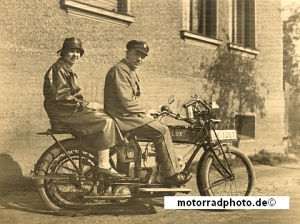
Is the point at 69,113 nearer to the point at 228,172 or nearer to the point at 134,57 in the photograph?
the point at 134,57

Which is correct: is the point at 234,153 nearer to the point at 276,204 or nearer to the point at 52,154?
the point at 276,204

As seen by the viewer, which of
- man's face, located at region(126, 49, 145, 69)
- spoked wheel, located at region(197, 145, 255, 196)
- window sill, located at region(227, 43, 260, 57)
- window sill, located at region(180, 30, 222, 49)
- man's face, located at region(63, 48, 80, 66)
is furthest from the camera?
window sill, located at region(227, 43, 260, 57)

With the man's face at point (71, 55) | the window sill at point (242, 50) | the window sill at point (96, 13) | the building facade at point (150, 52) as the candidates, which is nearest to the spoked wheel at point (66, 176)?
the building facade at point (150, 52)

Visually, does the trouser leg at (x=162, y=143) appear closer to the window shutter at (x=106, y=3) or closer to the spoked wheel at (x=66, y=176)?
the spoked wheel at (x=66, y=176)

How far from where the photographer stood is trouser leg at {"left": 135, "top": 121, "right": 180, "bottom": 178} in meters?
2.89

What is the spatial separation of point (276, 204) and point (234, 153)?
1.83 ft

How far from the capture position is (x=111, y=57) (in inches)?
125

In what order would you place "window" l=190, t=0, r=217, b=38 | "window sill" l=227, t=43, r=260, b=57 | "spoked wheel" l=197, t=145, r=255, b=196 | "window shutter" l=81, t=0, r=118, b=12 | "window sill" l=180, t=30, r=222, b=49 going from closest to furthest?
1. "spoked wheel" l=197, t=145, r=255, b=196
2. "window shutter" l=81, t=0, r=118, b=12
3. "window" l=190, t=0, r=217, b=38
4. "window sill" l=180, t=30, r=222, b=49
5. "window sill" l=227, t=43, r=260, b=57

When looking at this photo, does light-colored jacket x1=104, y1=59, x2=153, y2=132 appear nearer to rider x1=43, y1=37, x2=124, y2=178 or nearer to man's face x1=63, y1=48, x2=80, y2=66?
rider x1=43, y1=37, x2=124, y2=178

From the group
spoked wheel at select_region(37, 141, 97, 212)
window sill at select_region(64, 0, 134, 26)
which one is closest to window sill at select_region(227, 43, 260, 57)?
window sill at select_region(64, 0, 134, 26)

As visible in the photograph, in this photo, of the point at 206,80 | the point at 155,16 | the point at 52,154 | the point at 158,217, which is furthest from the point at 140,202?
the point at 155,16

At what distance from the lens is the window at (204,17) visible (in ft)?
12.1

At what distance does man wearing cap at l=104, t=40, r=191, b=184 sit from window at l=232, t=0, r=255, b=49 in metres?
1.48

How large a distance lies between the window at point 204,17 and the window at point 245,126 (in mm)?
962
